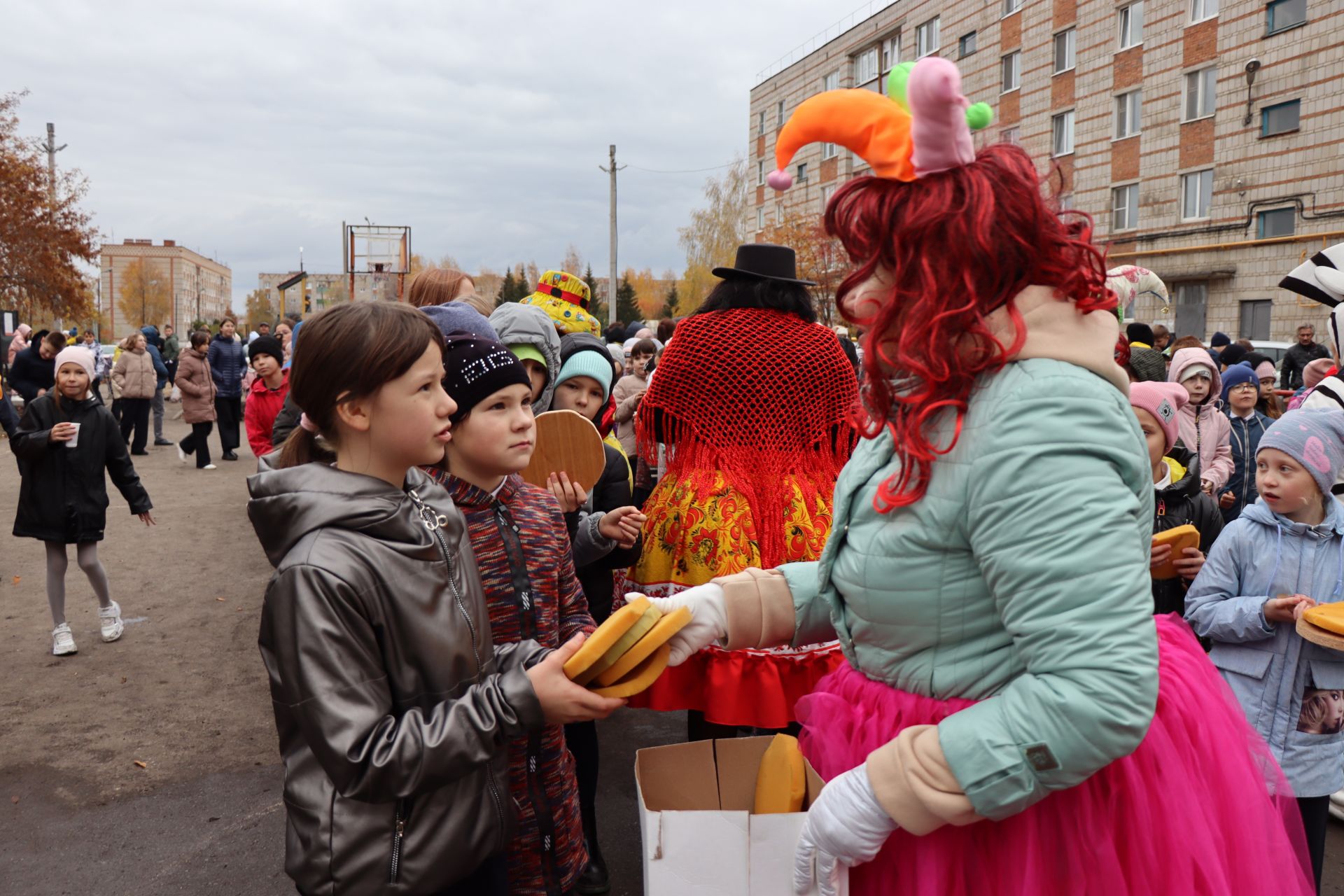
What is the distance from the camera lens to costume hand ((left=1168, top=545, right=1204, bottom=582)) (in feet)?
11.0

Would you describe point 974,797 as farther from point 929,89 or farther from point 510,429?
point 510,429

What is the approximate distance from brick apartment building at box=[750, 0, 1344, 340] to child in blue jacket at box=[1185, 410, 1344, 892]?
15.6 m

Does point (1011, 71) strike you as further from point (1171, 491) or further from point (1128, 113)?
point (1171, 491)

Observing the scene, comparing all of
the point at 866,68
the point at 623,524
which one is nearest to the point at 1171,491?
the point at 623,524

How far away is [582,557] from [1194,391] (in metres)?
5.21

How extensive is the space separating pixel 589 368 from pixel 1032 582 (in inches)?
110

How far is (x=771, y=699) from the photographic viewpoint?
3133 millimetres

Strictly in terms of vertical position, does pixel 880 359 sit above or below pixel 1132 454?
above

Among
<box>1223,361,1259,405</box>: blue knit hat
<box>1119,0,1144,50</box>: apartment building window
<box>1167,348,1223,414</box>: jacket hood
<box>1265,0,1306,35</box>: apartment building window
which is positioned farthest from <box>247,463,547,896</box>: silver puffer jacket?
<box>1119,0,1144,50</box>: apartment building window

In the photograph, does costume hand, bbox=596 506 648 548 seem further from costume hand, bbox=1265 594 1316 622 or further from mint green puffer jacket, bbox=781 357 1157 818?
costume hand, bbox=1265 594 1316 622

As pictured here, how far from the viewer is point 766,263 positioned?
3465 millimetres

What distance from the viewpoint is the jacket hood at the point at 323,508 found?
1.78 meters

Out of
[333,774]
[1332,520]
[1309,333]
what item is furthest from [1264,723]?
[1309,333]

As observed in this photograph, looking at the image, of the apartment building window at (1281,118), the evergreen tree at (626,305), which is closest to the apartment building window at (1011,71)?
the apartment building window at (1281,118)
